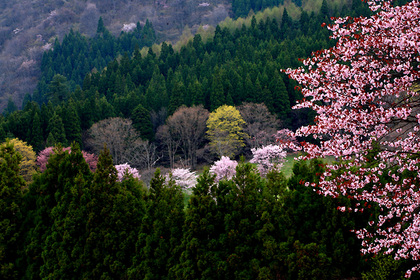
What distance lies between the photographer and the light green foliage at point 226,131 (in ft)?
157

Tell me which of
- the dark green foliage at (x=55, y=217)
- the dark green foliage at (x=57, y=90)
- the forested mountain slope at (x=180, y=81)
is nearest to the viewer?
the dark green foliage at (x=55, y=217)

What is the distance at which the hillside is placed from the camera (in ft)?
520

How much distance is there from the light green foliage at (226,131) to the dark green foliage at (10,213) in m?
33.7

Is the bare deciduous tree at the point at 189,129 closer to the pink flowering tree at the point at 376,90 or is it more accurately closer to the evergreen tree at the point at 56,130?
the evergreen tree at the point at 56,130

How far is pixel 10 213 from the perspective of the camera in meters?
14.2

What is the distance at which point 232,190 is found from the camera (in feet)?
40.8

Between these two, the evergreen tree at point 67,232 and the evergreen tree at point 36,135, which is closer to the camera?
the evergreen tree at point 67,232

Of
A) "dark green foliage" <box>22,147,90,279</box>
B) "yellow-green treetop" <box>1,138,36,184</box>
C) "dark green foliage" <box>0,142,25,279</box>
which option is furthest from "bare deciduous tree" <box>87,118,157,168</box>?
"dark green foliage" <box>22,147,90,279</box>

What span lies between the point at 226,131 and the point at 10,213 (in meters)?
36.1

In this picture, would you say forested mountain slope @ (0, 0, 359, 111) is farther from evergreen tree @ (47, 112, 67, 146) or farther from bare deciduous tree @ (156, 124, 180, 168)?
bare deciduous tree @ (156, 124, 180, 168)

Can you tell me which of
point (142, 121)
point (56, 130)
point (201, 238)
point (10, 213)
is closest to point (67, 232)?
point (10, 213)

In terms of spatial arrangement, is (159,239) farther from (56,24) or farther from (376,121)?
(56,24)

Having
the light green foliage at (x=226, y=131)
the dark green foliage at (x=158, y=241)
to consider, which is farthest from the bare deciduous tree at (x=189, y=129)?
the dark green foliage at (x=158, y=241)

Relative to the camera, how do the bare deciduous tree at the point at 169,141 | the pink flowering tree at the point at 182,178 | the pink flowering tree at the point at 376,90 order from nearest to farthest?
the pink flowering tree at the point at 376,90 < the pink flowering tree at the point at 182,178 < the bare deciduous tree at the point at 169,141
